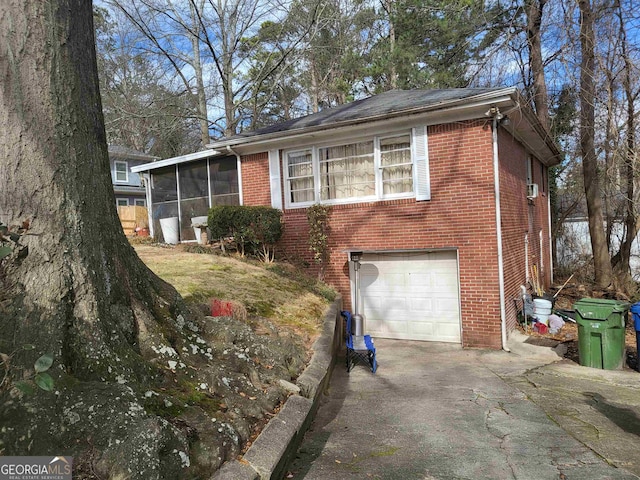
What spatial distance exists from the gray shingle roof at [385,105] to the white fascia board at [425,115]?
3.7 inches

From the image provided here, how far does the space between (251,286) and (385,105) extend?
531cm

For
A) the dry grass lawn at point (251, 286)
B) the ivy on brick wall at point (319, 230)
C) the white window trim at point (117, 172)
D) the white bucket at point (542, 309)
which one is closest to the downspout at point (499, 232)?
the white bucket at point (542, 309)

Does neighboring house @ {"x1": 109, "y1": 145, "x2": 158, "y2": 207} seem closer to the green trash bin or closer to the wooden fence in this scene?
the wooden fence

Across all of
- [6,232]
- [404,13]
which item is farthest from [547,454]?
[404,13]

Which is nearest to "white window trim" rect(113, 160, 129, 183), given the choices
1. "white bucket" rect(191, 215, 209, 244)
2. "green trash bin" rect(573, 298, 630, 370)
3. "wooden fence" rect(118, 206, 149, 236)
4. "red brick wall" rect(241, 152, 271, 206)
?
"wooden fence" rect(118, 206, 149, 236)

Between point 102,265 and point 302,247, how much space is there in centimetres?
736

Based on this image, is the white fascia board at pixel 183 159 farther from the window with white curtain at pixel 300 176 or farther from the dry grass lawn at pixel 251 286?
the dry grass lawn at pixel 251 286

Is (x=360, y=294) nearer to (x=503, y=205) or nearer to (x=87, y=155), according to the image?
(x=503, y=205)

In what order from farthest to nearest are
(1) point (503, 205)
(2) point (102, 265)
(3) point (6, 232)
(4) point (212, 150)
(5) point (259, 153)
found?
(4) point (212, 150), (5) point (259, 153), (1) point (503, 205), (2) point (102, 265), (3) point (6, 232)

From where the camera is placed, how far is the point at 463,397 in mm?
5789

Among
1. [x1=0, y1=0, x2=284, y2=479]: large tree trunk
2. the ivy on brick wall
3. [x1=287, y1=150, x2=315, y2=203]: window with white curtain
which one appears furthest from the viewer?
[x1=287, y1=150, x2=315, y2=203]: window with white curtain

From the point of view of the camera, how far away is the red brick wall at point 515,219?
9.01 meters

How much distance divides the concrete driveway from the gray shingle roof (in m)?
5.22

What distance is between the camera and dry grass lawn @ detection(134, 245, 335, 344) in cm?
657
